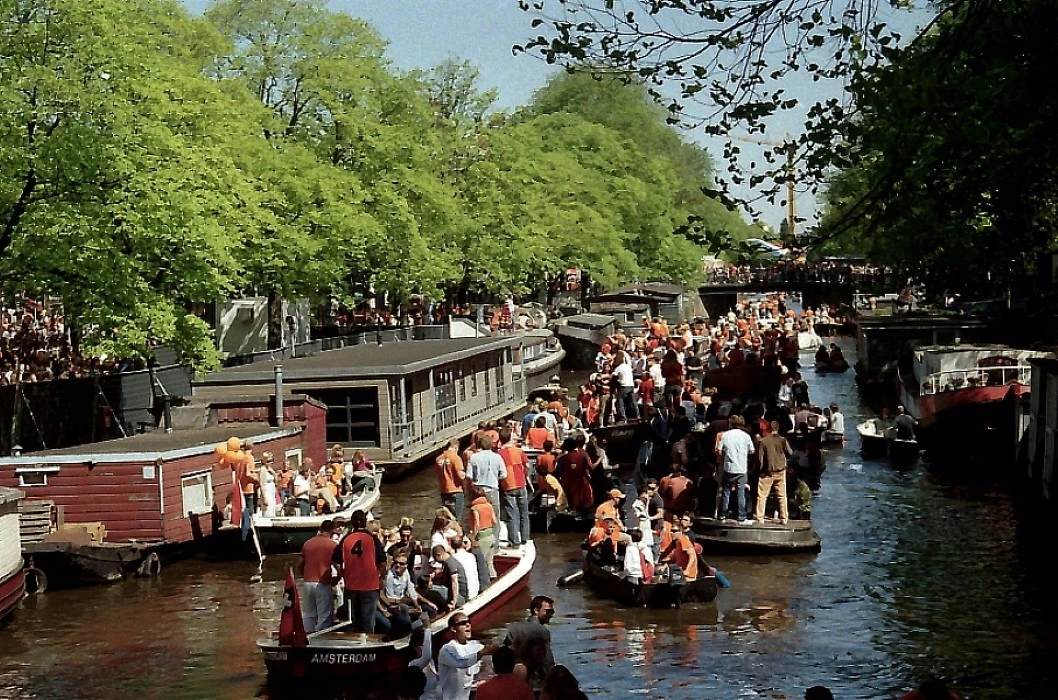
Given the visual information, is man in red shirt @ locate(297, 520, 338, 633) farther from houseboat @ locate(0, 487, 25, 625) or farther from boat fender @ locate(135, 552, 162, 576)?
boat fender @ locate(135, 552, 162, 576)

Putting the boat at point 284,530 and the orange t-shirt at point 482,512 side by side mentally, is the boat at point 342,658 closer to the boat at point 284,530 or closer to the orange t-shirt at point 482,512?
the orange t-shirt at point 482,512

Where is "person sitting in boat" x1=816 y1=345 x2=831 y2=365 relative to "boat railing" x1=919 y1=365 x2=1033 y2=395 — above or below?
below

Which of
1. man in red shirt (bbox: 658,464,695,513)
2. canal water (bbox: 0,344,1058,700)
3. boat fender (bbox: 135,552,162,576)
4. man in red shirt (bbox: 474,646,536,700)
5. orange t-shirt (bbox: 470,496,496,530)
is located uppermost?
man in red shirt (bbox: 474,646,536,700)

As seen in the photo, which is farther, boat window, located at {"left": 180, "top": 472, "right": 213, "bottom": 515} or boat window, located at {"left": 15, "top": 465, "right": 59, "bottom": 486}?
boat window, located at {"left": 180, "top": 472, "right": 213, "bottom": 515}

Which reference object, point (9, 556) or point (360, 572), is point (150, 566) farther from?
point (360, 572)

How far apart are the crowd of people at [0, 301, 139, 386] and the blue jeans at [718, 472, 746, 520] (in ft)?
63.5

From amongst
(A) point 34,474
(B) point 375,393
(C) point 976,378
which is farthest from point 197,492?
(C) point 976,378

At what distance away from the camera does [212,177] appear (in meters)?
39.2

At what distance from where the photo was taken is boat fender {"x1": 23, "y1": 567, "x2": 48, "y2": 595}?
85.0 ft

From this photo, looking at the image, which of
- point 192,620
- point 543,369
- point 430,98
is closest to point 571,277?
point 430,98

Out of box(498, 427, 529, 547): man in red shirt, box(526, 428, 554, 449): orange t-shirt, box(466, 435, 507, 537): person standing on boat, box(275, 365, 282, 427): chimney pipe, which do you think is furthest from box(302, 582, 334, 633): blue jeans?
box(526, 428, 554, 449): orange t-shirt

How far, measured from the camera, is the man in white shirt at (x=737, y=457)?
86.8ft

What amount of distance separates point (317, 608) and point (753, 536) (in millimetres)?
9667

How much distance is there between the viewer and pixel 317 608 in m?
19.6
